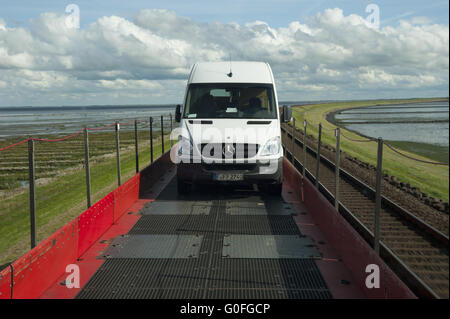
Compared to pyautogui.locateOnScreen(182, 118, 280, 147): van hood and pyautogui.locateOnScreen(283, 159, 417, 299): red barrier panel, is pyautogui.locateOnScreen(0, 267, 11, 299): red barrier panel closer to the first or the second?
pyautogui.locateOnScreen(283, 159, 417, 299): red barrier panel

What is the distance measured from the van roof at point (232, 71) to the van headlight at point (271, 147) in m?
1.62

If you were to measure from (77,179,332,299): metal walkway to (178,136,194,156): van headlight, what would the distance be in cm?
103

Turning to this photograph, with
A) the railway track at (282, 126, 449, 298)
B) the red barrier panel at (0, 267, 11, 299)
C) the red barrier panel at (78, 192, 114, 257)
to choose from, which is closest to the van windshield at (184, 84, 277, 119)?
the railway track at (282, 126, 449, 298)

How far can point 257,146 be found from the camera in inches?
336

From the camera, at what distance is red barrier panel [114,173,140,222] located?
7.34 metres

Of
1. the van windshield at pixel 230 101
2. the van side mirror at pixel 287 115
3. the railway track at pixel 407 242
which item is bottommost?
the railway track at pixel 407 242

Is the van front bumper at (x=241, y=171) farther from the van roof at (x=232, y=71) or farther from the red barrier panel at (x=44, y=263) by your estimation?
the red barrier panel at (x=44, y=263)

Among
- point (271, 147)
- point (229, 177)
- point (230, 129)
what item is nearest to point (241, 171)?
point (229, 177)

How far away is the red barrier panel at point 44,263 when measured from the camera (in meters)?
4.21

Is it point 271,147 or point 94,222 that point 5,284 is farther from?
point 271,147

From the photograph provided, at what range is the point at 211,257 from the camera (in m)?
5.55

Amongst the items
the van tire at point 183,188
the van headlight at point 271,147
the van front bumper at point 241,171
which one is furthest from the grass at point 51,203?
the van headlight at point 271,147

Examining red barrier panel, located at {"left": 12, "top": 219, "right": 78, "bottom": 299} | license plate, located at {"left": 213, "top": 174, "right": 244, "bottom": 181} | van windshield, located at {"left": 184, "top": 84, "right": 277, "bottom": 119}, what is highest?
van windshield, located at {"left": 184, "top": 84, "right": 277, "bottom": 119}
